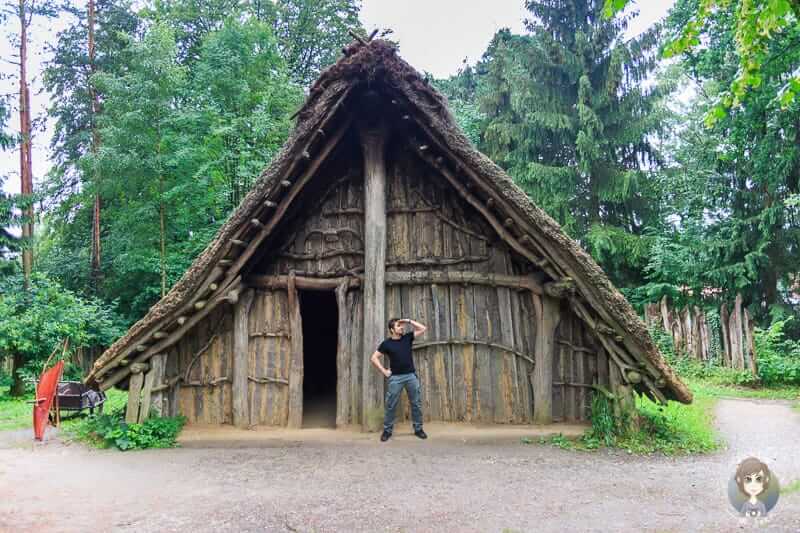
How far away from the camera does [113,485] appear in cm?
506

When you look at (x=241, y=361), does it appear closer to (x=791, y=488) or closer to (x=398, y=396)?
(x=398, y=396)

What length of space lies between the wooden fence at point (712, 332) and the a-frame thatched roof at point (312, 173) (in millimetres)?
6750

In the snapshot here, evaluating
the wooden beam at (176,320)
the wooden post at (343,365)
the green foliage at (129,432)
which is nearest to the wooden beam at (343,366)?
the wooden post at (343,365)

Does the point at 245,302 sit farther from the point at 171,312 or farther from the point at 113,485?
the point at 113,485

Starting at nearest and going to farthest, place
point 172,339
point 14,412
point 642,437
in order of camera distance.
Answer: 1. point 642,437
2. point 172,339
3. point 14,412

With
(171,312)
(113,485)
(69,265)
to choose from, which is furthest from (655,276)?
(69,265)

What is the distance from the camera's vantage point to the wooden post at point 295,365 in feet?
23.6

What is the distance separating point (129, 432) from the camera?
6465mm

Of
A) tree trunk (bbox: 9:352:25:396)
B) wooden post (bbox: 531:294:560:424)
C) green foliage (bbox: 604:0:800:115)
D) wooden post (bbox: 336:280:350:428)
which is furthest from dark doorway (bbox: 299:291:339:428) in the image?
green foliage (bbox: 604:0:800:115)

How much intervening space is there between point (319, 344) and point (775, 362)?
405 inches

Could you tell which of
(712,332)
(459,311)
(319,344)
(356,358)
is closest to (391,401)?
(356,358)

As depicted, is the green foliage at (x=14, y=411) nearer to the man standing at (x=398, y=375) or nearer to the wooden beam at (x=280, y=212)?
the wooden beam at (x=280, y=212)

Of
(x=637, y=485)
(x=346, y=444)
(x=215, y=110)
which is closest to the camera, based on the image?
(x=637, y=485)

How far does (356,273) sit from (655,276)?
12.8 metres
